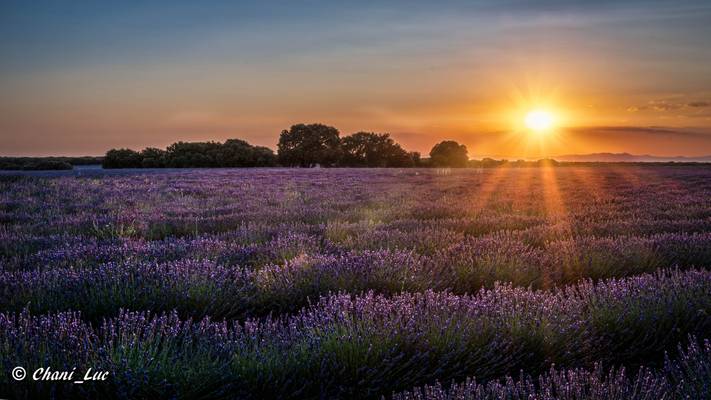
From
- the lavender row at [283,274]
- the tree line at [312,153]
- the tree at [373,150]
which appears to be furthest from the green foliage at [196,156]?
the lavender row at [283,274]

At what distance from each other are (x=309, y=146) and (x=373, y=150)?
9337mm

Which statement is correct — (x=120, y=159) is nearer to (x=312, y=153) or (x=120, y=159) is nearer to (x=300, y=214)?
(x=312, y=153)

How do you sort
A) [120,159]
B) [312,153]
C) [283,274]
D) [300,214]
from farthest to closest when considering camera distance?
[312,153] < [120,159] < [300,214] < [283,274]

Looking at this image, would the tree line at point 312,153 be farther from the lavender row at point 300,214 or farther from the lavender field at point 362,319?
the lavender field at point 362,319

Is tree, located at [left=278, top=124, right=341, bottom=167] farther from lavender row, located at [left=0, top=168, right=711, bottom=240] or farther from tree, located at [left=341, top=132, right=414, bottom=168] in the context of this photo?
lavender row, located at [left=0, top=168, right=711, bottom=240]

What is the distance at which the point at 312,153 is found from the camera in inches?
2672

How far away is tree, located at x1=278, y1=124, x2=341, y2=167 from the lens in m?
66.2

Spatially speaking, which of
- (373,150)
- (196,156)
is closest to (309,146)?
(373,150)

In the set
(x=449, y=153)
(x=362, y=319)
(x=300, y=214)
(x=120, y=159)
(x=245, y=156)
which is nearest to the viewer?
(x=362, y=319)

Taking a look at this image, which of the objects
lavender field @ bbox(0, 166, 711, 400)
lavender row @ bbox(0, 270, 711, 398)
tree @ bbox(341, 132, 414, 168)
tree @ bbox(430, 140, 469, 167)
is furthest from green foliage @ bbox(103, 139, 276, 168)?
lavender row @ bbox(0, 270, 711, 398)

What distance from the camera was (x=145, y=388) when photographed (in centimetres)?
213

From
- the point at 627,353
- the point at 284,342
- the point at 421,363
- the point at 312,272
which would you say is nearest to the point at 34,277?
the point at 312,272

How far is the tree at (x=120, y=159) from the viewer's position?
3966 centimetres

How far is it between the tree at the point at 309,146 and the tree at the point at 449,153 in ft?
56.4
